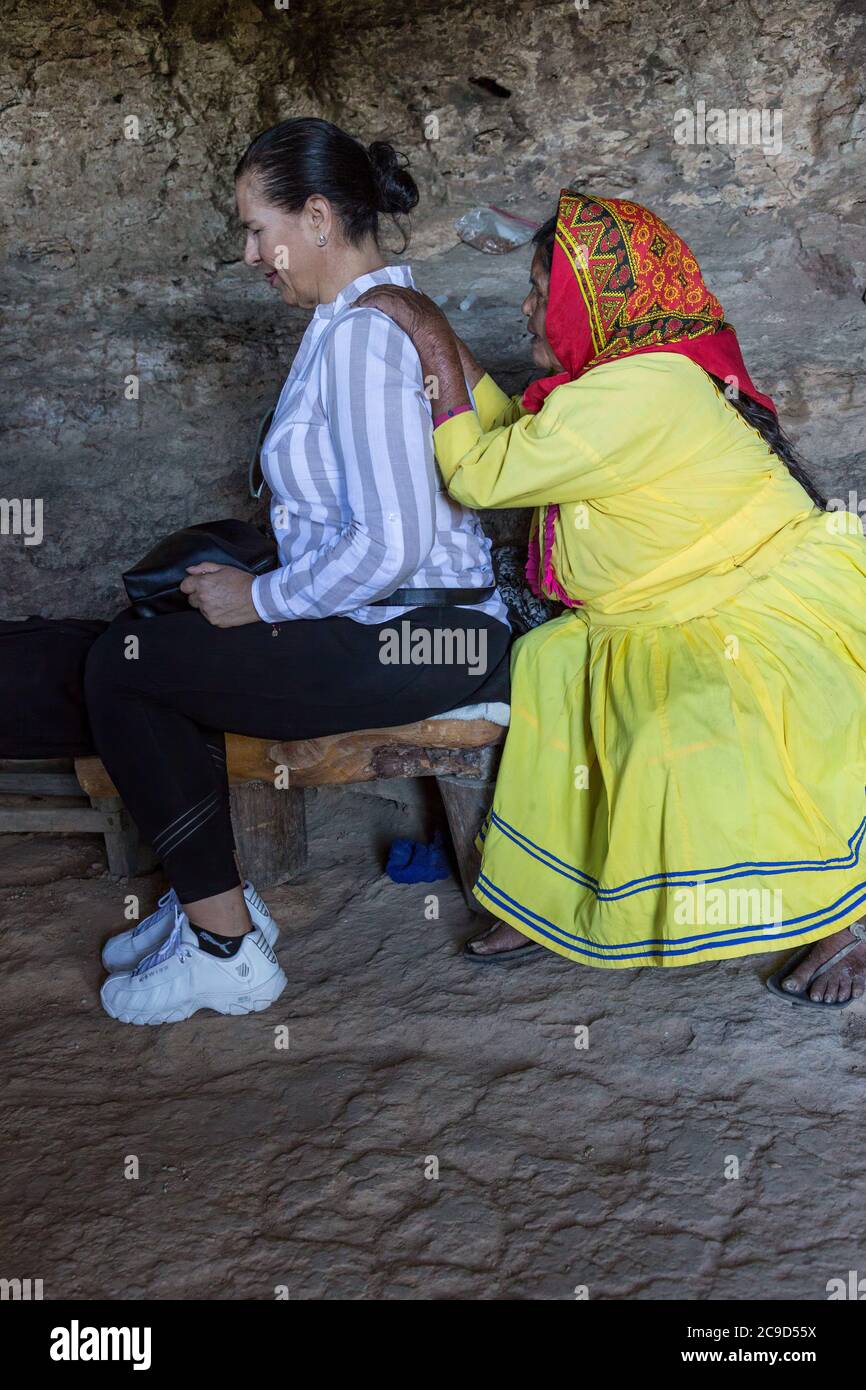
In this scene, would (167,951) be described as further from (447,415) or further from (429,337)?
(429,337)

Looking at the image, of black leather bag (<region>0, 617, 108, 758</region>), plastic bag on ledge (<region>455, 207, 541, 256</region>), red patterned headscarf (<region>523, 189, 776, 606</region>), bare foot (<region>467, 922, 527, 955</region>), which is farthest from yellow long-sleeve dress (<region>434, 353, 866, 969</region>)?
plastic bag on ledge (<region>455, 207, 541, 256</region>)

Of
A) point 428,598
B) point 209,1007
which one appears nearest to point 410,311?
point 428,598

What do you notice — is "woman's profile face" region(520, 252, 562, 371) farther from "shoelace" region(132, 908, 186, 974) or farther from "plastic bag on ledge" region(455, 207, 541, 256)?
"plastic bag on ledge" region(455, 207, 541, 256)

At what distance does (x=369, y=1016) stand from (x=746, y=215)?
293cm

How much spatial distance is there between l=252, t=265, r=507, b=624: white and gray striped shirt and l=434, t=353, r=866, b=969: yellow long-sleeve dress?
175mm

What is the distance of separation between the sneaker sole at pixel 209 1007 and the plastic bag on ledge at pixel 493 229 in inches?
107

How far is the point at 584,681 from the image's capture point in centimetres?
238

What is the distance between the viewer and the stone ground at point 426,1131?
173cm

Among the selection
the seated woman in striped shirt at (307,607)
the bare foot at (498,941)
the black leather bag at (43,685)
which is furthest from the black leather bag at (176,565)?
the bare foot at (498,941)

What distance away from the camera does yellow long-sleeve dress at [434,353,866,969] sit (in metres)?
2.16

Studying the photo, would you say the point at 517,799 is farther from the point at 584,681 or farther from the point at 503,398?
the point at 503,398

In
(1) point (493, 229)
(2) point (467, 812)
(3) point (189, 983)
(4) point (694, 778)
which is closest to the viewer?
(4) point (694, 778)

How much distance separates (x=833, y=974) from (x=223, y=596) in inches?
59.2

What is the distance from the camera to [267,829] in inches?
115
